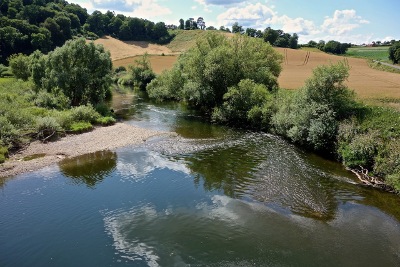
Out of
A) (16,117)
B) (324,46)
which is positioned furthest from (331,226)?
(324,46)

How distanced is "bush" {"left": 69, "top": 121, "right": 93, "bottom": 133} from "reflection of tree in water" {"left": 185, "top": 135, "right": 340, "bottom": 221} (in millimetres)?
15713

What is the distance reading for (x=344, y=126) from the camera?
3158 cm

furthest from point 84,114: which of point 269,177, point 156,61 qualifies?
point 156,61

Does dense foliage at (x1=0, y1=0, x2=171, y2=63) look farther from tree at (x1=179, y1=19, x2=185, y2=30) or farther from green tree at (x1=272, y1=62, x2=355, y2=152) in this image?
green tree at (x1=272, y1=62, x2=355, y2=152)

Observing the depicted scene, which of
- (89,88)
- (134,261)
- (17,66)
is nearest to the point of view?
(134,261)

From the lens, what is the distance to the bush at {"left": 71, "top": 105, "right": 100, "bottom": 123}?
4225cm

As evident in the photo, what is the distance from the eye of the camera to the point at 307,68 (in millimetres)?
80375

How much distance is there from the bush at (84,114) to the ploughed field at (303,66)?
1162 inches

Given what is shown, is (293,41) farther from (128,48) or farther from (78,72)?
(78,72)

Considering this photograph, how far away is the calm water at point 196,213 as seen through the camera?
17.5 metres

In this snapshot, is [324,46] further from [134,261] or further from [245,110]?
[134,261]

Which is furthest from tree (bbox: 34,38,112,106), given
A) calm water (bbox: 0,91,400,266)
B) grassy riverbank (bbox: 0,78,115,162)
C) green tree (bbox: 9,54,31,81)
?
green tree (bbox: 9,54,31,81)

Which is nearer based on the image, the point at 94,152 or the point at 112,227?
the point at 112,227

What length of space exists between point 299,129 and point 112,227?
2322 cm
